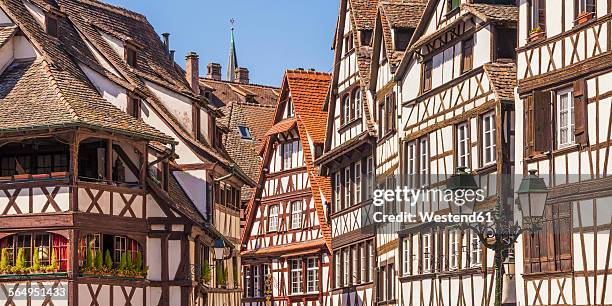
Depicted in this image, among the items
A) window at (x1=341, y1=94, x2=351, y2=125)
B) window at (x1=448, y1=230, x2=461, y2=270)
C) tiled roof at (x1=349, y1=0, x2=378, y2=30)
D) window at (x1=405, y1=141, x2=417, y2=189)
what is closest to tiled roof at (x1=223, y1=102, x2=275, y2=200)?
window at (x1=341, y1=94, x2=351, y2=125)

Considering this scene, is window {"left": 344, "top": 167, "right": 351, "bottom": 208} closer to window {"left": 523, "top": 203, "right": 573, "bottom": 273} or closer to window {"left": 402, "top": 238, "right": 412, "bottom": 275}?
window {"left": 402, "top": 238, "right": 412, "bottom": 275}

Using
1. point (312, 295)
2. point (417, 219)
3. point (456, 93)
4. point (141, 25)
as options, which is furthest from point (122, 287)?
point (312, 295)

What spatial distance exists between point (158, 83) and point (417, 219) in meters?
11.3

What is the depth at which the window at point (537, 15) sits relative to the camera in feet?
104

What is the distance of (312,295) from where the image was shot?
6084 centimetres

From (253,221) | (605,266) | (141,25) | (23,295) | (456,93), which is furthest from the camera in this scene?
(253,221)

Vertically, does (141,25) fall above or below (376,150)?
above

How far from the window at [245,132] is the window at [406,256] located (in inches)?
1271

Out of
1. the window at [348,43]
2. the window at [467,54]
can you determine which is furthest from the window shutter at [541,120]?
the window at [348,43]

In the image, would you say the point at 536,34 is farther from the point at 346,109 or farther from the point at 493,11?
the point at 346,109

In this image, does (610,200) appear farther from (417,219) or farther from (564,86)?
(417,219)

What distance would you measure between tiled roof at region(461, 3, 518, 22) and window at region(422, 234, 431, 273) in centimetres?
618

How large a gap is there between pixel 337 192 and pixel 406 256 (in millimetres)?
10872

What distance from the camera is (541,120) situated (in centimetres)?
3106
